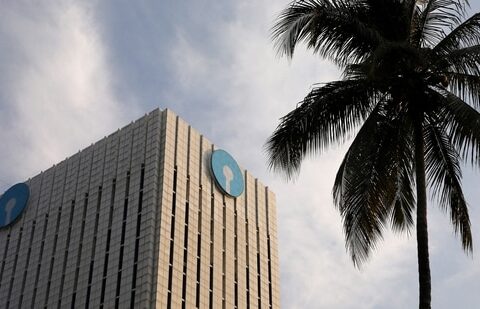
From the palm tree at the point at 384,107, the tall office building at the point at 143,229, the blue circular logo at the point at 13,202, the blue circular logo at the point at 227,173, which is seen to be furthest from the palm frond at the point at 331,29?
the blue circular logo at the point at 13,202

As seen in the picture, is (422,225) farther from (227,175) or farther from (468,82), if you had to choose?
(227,175)

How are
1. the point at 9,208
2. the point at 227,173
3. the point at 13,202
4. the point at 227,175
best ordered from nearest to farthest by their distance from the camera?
the point at 227,175
the point at 227,173
the point at 13,202
the point at 9,208

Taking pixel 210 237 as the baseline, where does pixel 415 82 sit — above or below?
below

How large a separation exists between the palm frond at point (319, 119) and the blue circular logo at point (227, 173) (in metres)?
60.5

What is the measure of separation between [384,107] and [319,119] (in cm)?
179

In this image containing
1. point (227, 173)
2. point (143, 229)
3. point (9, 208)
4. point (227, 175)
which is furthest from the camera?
point (9, 208)

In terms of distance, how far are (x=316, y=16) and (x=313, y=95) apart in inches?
84.0

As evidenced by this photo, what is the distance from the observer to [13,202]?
288 ft

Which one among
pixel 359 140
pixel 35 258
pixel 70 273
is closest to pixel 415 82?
pixel 359 140

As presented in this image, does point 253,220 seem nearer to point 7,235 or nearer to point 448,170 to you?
point 7,235

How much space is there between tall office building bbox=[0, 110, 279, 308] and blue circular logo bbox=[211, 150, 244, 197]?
0.53 ft

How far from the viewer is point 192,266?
72562mm

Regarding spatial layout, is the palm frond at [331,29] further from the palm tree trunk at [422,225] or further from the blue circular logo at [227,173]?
the blue circular logo at [227,173]

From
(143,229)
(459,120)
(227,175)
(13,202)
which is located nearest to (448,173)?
(459,120)
